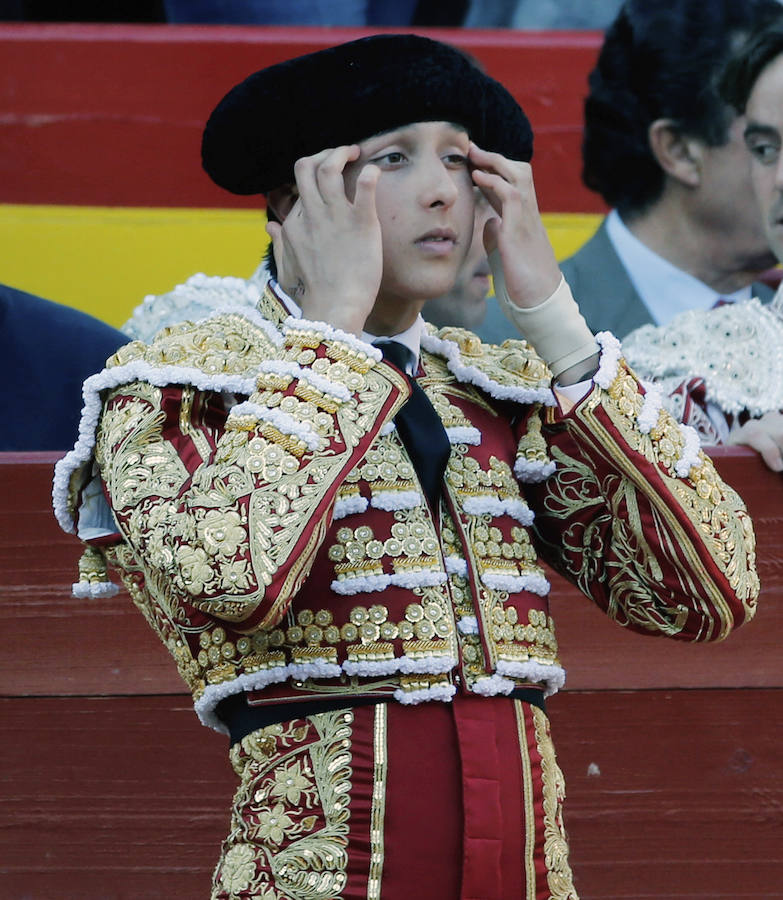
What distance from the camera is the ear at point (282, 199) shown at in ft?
6.40

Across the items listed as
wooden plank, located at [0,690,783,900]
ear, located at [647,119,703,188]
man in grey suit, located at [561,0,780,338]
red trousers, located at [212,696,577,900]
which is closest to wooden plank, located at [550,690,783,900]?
wooden plank, located at [0,690,783,900]

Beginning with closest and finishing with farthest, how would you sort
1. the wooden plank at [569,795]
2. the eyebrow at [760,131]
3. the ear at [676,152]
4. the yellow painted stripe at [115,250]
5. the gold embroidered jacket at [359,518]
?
the gold embroidered jacket at [359,518]
the wooden plank at [569,795]
the eyebrow at [760,131]
the ear at [676,152]
the yellow painted stripe at [115,250]

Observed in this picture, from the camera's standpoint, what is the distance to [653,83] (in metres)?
3.95

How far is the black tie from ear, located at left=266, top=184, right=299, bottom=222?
0.20 meters

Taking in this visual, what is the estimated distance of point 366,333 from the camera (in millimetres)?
1928

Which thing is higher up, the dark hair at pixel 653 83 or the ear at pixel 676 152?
the dark hair at pixel 653 83

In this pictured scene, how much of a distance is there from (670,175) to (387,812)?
250 centimetres

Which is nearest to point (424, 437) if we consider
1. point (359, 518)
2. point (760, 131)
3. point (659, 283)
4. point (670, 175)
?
point (359, 518)

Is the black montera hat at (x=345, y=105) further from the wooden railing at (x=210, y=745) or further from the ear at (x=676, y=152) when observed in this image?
the ear at (x=676, y=152)

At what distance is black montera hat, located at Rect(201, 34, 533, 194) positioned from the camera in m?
1.83

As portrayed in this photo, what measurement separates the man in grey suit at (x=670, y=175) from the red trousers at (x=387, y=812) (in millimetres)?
2031

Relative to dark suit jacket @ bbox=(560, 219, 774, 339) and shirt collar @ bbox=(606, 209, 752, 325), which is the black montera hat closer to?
dark suit jacket @ bbox=(560, 219, 774, 339)

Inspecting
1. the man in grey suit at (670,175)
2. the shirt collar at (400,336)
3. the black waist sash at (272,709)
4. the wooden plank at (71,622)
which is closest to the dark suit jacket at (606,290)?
the man in grey suit at (670,175)

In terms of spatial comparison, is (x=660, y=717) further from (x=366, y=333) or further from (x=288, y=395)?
(x=288, y=395)
